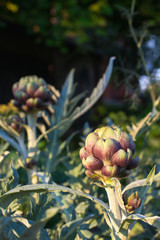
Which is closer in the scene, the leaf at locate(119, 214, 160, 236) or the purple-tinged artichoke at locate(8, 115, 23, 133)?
the leaf at locate(119, 214, 160, 236)

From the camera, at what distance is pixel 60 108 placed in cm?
95

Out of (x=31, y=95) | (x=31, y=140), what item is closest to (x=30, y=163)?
(x=31, y=140)

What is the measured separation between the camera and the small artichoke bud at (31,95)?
82 centimetres

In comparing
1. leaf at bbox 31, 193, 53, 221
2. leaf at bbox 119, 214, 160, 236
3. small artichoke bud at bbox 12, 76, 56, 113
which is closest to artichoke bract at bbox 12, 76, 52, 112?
small artichoke bud at bbox 12, 76, 56, 113

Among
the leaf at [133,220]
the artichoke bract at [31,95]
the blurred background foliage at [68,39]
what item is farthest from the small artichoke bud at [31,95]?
the blurred background foliage at [68,39]

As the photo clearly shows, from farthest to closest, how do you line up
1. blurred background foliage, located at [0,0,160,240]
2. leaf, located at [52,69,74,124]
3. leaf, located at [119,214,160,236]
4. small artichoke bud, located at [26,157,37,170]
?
blurred background foliage, located at [0,0,160,240] → leaf, located at [52,69,74,124] → small artichoke bud, located at [26,157,37,170] → leaf, located at [119,214,160,236]

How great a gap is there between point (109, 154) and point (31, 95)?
0.47 meters

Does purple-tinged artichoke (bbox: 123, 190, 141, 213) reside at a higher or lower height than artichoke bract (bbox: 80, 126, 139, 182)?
lower

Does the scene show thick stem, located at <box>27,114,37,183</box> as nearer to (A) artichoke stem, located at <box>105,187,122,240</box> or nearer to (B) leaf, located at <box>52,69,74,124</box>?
(B) leaf, located at <box>52,69,74,124</box>

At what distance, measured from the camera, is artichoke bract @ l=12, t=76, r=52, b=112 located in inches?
32.3

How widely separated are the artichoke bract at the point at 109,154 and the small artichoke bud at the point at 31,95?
40cm

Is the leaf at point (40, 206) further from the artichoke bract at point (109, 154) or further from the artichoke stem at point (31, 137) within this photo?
the artichoke stem at point (31, 137)

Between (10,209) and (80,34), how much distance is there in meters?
3.34

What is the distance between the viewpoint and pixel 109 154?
0.42 metres
